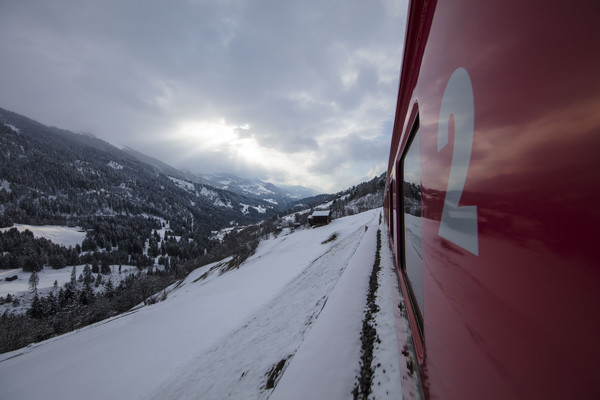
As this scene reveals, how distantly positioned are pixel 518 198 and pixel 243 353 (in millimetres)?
6369

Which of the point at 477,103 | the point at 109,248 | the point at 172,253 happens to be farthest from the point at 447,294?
the point at 109,248

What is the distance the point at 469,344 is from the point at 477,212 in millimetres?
585

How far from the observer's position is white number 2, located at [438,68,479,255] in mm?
984

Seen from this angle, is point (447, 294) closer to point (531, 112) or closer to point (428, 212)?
point (428, 212)

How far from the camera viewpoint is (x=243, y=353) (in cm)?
551

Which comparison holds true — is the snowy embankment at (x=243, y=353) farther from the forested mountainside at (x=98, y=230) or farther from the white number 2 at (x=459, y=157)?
the forested mountainside at (x=98, y=230)

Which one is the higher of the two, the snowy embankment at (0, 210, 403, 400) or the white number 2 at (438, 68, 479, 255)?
the white number 2 at (438, 68, 479, 255)

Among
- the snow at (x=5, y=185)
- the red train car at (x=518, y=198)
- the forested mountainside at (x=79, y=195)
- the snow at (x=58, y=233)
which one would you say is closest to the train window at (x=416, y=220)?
the red train car at (x=518, y=198)

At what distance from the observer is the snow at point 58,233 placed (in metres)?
103

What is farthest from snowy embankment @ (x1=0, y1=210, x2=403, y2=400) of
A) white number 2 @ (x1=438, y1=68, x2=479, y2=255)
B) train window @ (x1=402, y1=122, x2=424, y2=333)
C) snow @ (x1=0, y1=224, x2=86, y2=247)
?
snow @ (x1=0, y1=224, x2=86, y2=247)

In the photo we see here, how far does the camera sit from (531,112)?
25.0 inches

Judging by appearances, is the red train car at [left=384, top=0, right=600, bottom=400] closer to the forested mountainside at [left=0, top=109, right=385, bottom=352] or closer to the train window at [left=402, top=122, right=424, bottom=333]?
the train window at [left=402, top=122, right=424, bottom=333]

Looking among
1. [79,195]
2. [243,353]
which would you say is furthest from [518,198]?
[79,195]

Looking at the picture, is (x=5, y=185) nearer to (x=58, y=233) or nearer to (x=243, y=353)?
(x=58, y=233)
